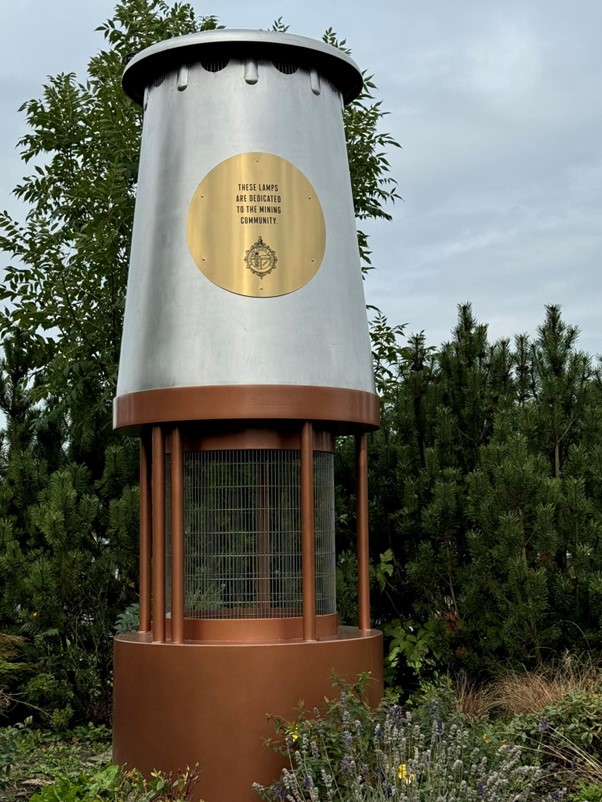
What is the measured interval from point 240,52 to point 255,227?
1365 mm

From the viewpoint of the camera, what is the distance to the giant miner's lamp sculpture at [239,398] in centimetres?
714

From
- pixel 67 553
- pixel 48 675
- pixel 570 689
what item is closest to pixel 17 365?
pixel 67 553

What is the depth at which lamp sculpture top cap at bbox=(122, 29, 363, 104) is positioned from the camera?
307 inches

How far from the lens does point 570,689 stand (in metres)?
7.95

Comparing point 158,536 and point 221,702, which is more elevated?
point 158,536

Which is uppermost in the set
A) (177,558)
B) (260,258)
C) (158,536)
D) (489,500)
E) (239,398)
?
(260,258)

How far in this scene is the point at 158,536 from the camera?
24.8 ft

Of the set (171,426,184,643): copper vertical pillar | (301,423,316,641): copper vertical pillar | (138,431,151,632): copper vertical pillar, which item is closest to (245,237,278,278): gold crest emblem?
(301,423,316,641): copper vertical pillar

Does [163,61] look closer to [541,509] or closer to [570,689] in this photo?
[541,509]

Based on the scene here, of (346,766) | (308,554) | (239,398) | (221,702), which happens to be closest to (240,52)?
(239,398)

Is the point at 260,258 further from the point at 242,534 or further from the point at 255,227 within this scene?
the point at 242,534

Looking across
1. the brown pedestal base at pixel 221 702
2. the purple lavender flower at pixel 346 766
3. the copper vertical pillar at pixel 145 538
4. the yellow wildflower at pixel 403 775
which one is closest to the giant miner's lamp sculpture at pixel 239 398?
the brown pedestal base at pixel 221 702

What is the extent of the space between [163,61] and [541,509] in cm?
465

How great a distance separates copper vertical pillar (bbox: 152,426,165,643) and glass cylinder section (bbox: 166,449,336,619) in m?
Result: 0.18
